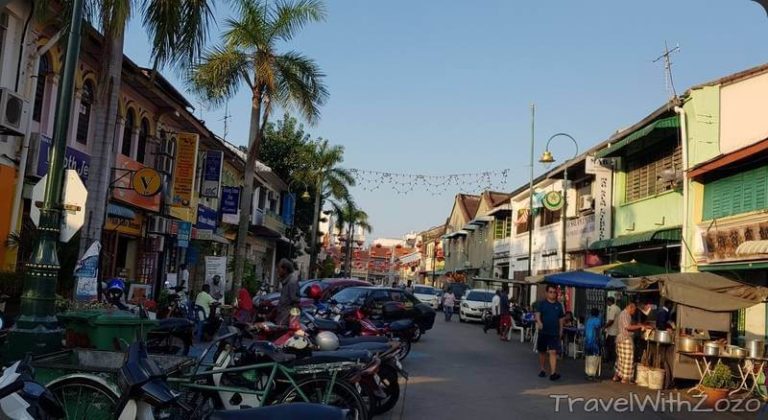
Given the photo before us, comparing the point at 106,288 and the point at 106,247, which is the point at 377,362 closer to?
the point at 106,288

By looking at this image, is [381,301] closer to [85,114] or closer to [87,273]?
[87,273]

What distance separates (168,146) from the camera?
24469mm

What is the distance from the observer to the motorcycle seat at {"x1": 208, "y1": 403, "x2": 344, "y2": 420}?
4010 millimetres

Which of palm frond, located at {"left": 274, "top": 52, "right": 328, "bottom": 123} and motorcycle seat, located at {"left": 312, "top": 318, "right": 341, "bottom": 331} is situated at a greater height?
palm frond, located at {"left": 274, "top": 52, "right": 328, "bottom": 123}

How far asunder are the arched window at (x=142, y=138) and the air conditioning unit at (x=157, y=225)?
2.29m

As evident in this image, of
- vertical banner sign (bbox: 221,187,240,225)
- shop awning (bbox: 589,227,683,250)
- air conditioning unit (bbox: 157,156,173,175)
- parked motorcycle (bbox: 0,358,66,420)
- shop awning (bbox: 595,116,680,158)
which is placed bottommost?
parked motorcycle (bbox: 0,358,66,420)

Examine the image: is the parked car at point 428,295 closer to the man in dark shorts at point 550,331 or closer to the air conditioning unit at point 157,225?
the air conditioning unit at point 157,225

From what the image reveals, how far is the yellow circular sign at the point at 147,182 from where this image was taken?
61.6 feet

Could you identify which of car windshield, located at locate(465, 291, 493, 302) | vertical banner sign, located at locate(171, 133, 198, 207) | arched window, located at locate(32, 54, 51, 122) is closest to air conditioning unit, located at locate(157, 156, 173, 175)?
vertical banner sign, located at locate(171, 133, 198, 207)

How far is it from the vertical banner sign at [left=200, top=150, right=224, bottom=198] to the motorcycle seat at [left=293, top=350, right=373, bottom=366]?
66.4ft

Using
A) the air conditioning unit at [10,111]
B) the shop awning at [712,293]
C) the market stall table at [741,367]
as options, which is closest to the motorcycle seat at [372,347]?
the market stall table at [741,367]

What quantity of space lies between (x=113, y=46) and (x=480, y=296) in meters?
23.6

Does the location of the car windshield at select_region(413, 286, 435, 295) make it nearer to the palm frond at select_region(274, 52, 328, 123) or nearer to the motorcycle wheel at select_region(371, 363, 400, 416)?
the palm frond at select_region(274, 52, 328, 123)

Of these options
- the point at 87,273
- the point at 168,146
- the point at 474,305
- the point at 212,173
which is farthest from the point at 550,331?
the point at 474,305
